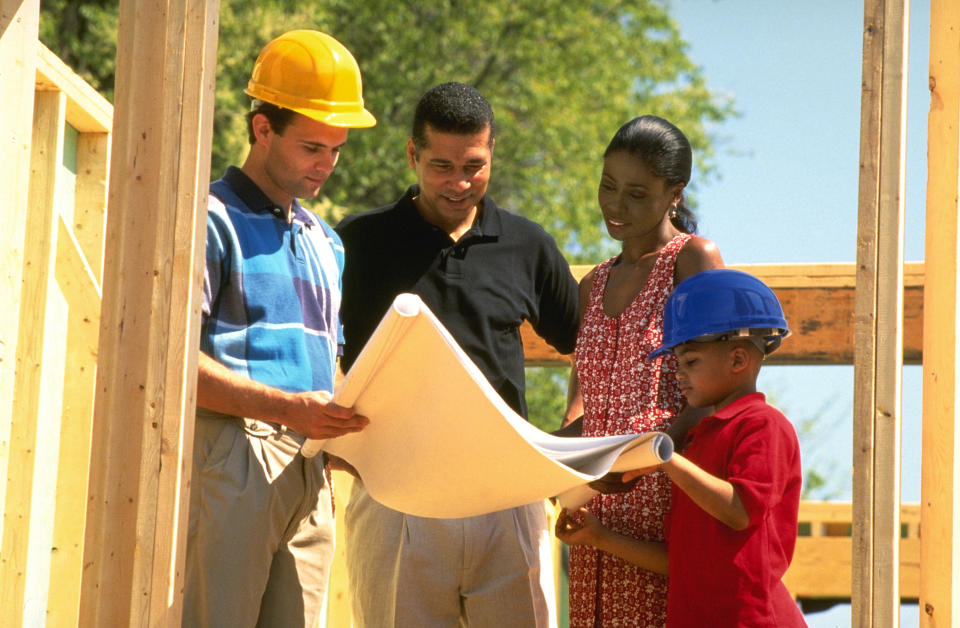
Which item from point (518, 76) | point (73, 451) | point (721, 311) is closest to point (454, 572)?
point (721, 311)

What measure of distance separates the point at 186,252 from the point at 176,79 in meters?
0.39

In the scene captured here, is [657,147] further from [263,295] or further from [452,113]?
[263,295]

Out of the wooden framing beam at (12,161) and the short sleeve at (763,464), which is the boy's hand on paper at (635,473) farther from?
the wooden framing beam at (12,161)

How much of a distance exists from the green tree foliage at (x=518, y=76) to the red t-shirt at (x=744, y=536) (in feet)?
38.9

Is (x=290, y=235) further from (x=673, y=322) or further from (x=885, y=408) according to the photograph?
(x=885, y=408)

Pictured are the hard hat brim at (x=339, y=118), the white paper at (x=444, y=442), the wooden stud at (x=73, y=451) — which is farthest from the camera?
the wooden stud at (x=73, y=451)

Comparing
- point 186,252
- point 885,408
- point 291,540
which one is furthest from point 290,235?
point 885,408

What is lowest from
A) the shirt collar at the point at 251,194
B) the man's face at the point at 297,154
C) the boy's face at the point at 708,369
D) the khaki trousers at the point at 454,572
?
the khaki trousers at the point at 454,572

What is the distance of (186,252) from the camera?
2.63 m

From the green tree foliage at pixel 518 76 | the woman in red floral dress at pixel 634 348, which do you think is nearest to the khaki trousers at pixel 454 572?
the woman in red floral dress at pixel 634 348

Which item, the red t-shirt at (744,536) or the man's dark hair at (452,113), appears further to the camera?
the man's dark hair at (452,113)

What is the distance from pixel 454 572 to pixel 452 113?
4.16ft

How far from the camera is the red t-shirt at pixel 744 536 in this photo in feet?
8.55

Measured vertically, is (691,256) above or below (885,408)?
above
